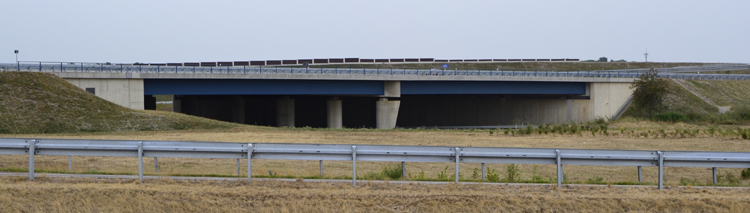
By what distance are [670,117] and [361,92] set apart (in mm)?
25418

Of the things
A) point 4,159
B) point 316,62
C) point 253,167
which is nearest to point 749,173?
point 253,167

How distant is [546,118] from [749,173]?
52596mm

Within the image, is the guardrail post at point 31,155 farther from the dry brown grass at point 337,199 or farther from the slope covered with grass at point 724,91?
the slope covered with grass at point 724,91

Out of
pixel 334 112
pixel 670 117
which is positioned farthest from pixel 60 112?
pixel 670 117

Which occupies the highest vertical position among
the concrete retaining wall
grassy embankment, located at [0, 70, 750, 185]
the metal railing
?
the metal railing

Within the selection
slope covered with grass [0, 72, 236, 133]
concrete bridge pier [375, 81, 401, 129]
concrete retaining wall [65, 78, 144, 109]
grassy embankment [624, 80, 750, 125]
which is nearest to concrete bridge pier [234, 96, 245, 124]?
concrete bridge pier [375, 81, 401, 129]

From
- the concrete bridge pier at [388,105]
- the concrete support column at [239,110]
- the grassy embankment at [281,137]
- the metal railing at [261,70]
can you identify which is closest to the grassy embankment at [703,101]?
the metal railing at [261,70]

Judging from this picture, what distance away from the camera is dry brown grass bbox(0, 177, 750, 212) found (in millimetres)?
A: 10750

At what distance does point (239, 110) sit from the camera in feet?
214

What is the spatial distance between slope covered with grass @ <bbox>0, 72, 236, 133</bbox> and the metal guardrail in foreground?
77.5 feet

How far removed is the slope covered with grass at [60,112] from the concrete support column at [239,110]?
23975 millimetres

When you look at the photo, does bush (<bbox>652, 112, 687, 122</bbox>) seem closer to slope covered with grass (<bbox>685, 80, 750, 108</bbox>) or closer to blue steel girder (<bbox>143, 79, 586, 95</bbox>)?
blue steel girder (<bbox>143, 79, 586, 95</bbox>)

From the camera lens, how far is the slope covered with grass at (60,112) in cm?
3514

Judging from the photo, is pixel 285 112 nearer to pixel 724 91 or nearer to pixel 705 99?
pixel 705 99
